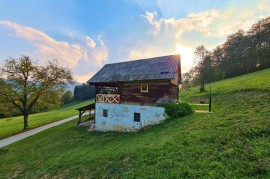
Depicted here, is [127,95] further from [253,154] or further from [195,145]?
[253,154]

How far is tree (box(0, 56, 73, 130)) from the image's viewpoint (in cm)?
2212

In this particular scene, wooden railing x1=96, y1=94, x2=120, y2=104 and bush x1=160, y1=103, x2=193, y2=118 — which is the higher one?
wooden railing x1=96, y1=94, x2=120, y2=104

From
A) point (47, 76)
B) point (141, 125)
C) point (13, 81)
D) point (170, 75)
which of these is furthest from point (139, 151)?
point (13, 81)

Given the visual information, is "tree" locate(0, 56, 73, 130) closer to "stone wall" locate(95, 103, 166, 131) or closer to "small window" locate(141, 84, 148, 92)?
"stone wall" locate(95, 103, 166, 131)

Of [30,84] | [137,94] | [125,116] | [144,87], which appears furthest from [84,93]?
[144,87]

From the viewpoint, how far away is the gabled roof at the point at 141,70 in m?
15.3

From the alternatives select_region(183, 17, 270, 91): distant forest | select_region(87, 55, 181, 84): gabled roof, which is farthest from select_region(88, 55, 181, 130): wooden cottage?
select_region(183, 17, 270, 91): distant forest

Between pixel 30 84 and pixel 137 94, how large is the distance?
60.7ft

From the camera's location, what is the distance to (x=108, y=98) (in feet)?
58.1

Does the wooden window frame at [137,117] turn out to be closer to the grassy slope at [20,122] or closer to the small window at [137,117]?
the small window at [137,117]

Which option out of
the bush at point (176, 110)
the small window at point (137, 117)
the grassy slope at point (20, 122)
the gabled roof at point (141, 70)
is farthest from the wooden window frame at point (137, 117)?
the grassy slope at point (20, 122)

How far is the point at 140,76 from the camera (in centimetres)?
1619

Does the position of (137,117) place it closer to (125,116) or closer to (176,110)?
(125,116)

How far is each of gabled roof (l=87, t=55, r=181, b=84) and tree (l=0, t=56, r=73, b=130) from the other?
9.88 metres
